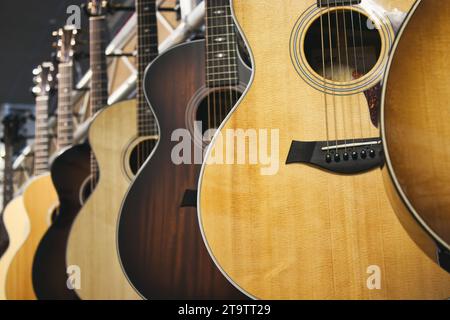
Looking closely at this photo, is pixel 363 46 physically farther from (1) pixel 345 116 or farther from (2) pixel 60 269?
(2) pixel 60 269

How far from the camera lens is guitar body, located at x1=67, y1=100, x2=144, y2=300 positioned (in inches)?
57.7

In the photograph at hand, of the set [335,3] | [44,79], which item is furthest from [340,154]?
[44,79]

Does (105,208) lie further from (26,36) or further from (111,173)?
(26,36)

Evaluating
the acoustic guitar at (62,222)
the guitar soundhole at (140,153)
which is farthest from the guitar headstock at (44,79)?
the guitar soundhole at (140,153)

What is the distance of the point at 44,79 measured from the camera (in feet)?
8.92

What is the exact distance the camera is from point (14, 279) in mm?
1971

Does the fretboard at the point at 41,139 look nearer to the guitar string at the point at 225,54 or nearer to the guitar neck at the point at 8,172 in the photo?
the guitar neck at the point at 8,172

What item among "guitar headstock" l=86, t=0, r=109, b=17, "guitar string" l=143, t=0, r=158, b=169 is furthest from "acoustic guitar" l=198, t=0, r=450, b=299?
"guitar headstock" l=86, t=0, r=109, b=17

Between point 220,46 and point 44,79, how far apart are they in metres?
1.71

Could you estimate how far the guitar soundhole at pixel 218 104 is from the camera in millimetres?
1205

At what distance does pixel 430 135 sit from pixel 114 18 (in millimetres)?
2233

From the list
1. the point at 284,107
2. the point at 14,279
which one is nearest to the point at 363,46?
the point at 284,107

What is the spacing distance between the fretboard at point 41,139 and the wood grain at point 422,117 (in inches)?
77.8

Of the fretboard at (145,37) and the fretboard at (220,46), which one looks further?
the fretboard at (145,37)
